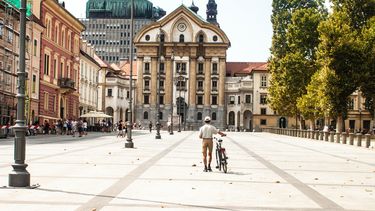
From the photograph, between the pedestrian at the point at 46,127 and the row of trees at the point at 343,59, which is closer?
the row of trees at the point at 343,59

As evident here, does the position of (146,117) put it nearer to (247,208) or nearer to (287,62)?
(287,62)

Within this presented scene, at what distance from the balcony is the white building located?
38.6ft

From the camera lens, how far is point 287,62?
58.6m

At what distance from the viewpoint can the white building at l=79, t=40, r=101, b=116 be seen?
7364cm

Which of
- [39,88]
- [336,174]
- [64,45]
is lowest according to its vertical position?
[336,174]

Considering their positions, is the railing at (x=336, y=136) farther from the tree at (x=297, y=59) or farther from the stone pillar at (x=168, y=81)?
the stone pillar at (x=168, y=81)

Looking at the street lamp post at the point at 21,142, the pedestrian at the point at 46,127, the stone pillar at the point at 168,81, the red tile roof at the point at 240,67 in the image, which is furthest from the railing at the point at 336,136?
the red tile roof at the point at 240,67

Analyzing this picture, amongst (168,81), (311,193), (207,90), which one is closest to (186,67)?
(168,81)

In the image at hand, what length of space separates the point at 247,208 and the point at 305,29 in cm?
5054

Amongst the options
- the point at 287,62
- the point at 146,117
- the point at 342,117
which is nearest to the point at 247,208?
the point at 342,117

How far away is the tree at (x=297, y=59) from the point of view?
58.5 meters

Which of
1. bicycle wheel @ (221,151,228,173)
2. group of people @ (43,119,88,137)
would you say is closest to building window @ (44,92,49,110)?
group of people @ (43,119,88,137)

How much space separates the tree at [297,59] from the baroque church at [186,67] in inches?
1693

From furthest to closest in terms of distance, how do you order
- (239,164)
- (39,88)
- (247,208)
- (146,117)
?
(146,117) → (39,88) → (239,164) → (247,208)
